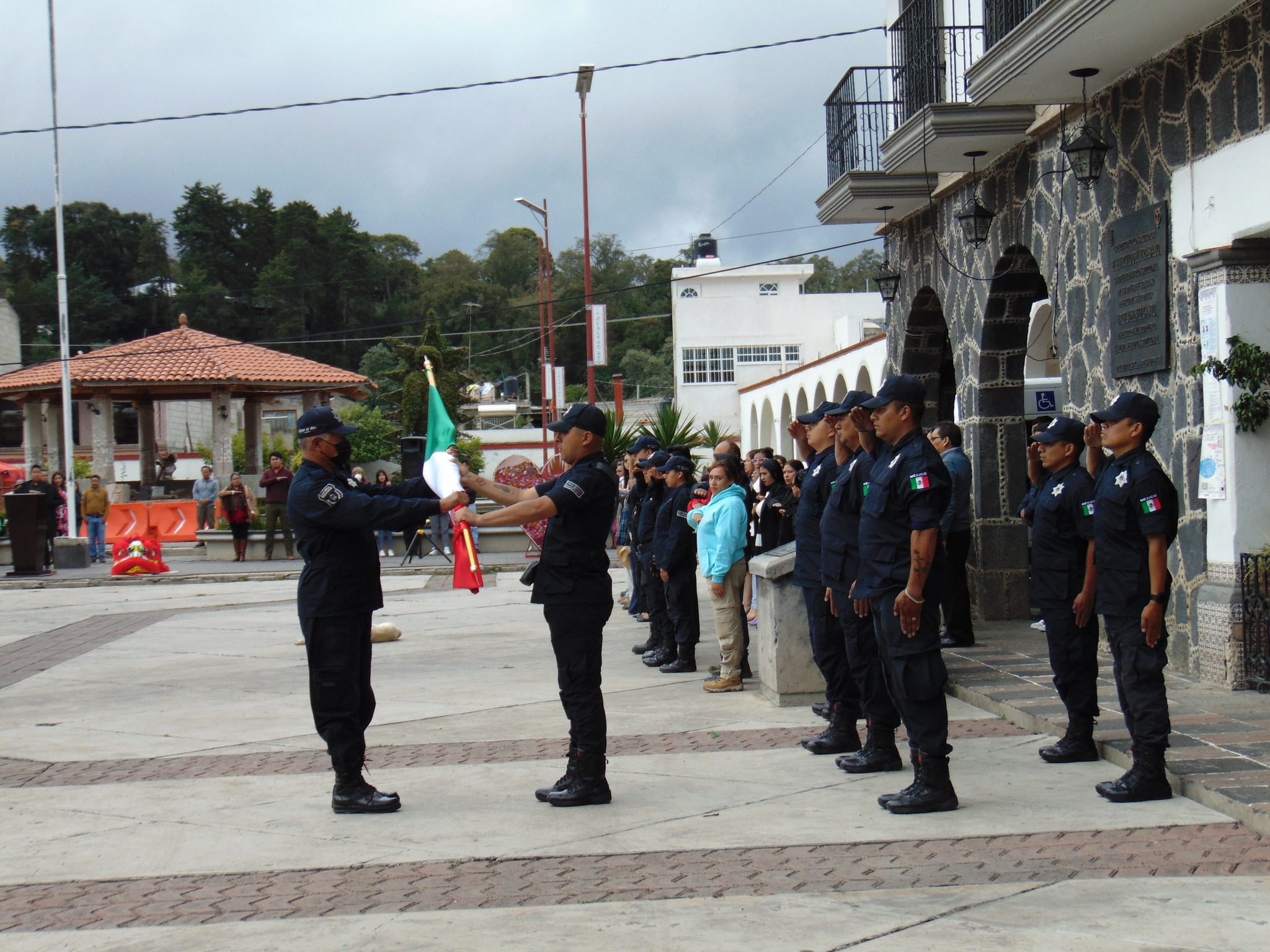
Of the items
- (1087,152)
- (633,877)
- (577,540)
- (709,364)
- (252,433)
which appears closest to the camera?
(633,877)

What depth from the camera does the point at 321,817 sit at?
6340 mm

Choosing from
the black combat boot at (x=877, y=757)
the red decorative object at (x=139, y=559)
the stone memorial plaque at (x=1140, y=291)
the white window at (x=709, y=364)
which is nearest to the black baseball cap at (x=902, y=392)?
the black combat boot at (x=877, y=757)

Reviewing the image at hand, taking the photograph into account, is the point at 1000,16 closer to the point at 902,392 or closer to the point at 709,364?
the point at 902,392

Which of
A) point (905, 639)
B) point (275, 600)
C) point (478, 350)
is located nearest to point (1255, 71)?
point (905, 639)

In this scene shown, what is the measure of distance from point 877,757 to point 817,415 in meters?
2.13

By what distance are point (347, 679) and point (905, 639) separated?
272 cm

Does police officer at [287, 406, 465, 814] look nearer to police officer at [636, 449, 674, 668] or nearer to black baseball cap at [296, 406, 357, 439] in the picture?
black baseball cap at [296, 406, 357, 439]

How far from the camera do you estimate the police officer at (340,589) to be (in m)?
6.33

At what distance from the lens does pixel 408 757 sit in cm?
776

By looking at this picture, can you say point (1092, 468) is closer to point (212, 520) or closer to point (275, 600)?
point (275, 600)

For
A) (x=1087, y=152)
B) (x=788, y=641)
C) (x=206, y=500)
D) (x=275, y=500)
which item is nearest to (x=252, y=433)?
(x=206, y=500)

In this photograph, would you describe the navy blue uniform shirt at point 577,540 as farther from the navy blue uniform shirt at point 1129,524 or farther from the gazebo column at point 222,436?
the gazebo column at point 222,436

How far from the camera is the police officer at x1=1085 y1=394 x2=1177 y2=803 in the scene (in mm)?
6102

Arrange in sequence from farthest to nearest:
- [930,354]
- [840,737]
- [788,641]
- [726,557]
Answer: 1. [930,354]
2. [726,557]
3. [788,641]
4. [840,737]
